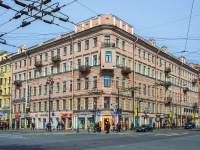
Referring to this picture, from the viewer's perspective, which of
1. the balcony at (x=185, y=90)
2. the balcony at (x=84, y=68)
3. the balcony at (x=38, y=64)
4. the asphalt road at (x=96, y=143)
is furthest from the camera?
the balcony at (x=185, y=90)

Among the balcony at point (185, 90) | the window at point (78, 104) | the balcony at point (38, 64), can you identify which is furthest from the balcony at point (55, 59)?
the balcony at point (185, 90)

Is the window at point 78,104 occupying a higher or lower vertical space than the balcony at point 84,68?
lower

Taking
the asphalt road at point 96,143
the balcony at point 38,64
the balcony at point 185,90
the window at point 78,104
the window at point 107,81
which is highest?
the balcony at point 38,64

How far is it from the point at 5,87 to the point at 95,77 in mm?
30616

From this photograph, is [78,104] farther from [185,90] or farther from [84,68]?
[185,90]

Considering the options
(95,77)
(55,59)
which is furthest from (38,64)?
(95,77)

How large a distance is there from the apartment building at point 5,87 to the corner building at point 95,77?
270 cm

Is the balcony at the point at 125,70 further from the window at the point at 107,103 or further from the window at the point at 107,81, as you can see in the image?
the window at the point at 107,103

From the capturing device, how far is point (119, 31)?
52.8 m

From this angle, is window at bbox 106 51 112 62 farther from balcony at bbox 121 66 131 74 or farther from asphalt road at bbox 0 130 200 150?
asphalt road at bbox 0 130 200 150

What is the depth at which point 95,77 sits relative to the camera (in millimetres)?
51812

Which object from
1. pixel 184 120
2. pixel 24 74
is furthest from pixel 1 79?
pixel 184 120

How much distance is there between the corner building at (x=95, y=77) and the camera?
51.1m

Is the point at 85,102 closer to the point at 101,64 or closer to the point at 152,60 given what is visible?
the point at 101,64
